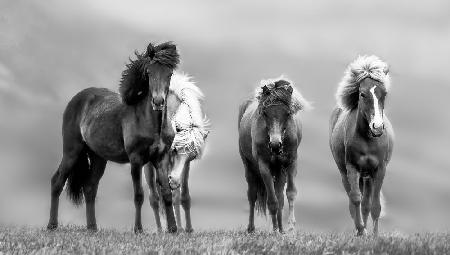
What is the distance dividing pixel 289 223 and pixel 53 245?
5.56 metres

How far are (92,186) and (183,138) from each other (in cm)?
218

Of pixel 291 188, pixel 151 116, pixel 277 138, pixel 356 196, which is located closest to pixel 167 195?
pixel 151 116

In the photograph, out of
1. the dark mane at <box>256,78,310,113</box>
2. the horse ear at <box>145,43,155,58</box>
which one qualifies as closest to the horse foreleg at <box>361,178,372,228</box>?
the dark mane at <box>256,78,310,113</box>

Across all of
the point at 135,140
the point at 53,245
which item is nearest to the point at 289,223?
the point at 135,140

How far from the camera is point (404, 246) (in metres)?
9.97

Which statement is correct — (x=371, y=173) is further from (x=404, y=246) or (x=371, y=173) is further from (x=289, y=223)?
(x=404, y=246)

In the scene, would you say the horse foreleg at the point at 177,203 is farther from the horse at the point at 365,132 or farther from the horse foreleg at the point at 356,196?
the horse foreleg at the point at 356,196

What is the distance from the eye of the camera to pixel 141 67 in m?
13.2

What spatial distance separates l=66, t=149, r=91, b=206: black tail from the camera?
598 inches

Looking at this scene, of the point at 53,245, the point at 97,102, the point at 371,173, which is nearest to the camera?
the point at 53,245

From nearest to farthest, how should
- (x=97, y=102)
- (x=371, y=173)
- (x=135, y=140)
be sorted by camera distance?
1. (x=135, y=140)
2. (x=371, y=173)
3. (x=97, y=102)

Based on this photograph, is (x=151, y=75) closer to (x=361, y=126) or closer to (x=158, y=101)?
(x=158, y=101)

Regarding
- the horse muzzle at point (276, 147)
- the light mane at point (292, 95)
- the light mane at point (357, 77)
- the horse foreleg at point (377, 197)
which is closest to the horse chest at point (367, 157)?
the horse foreleg at point (377, 197)

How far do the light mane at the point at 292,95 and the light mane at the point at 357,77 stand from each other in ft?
2.42
